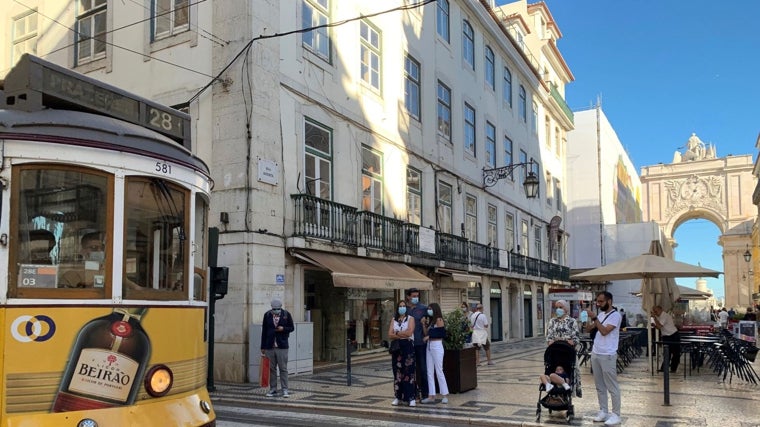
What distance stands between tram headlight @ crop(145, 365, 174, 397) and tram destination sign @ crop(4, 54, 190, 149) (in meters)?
1.92

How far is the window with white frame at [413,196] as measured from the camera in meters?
21.4

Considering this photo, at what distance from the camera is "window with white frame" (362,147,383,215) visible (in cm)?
1892

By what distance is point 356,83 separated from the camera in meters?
18.6

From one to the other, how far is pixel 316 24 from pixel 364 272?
6.34 m

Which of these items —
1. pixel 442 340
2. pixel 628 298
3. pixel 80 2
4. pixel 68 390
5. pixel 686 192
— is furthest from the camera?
pixel 686 192

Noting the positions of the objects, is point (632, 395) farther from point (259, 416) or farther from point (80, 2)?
point (80, 2)

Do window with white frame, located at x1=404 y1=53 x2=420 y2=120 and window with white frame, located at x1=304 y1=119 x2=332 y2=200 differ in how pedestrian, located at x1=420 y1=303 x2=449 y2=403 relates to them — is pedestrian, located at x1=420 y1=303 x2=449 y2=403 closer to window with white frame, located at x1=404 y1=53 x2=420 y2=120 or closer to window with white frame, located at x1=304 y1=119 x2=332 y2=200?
window with white frame, located at x1=304 y1=119 x2=332 y2=200

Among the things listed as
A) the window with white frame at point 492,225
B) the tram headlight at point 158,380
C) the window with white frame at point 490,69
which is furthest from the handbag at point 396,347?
the window with white frame at point 490,69

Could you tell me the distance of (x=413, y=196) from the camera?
21906mm

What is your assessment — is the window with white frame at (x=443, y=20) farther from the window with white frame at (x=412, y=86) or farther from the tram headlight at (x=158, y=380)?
the tram headlight at (x=158, y=380)

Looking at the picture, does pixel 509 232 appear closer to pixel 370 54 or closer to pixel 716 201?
pixel 370 54

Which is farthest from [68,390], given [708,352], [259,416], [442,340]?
[708,352]

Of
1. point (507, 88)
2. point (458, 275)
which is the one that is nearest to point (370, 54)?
point (458, 275)

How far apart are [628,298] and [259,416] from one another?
4558 centimetres
